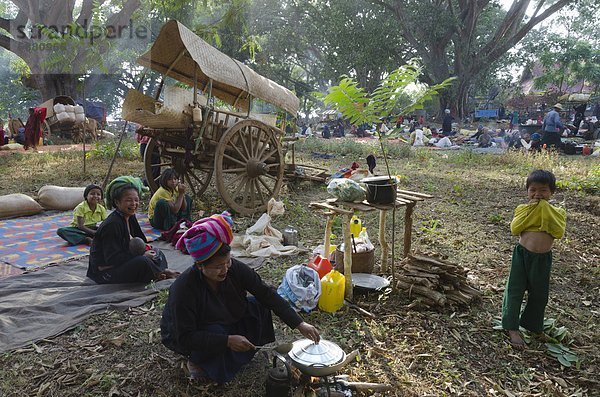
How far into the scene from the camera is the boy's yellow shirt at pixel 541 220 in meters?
2.90

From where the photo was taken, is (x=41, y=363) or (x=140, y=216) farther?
(x=140, y=216)

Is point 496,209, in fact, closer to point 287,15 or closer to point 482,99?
point 287,15

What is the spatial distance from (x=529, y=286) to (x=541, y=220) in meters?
0.51

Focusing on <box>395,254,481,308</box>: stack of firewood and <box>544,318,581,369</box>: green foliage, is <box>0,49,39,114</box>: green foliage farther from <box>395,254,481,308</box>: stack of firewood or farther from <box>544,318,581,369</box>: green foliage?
<box>544,318,581,369</box>: green foliage

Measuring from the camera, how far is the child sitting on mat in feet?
16.4

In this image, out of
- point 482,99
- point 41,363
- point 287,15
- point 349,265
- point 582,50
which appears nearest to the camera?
point 41,363

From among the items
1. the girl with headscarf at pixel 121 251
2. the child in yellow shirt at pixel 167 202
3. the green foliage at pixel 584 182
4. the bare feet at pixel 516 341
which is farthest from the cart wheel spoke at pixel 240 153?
the green foliage at pixel 584 182

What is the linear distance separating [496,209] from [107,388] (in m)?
6.36

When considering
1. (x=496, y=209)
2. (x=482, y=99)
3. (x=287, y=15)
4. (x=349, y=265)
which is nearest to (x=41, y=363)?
(x=349, y=265)

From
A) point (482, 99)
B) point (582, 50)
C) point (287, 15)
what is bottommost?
point (482, 99)

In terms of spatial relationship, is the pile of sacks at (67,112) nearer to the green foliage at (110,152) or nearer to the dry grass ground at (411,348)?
the green foliage at (110,152)

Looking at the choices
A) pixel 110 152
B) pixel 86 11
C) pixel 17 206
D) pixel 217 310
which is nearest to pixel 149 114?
pixel 17 206

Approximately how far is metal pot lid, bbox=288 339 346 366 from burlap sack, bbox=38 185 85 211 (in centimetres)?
592

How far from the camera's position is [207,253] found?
7.53 feet
